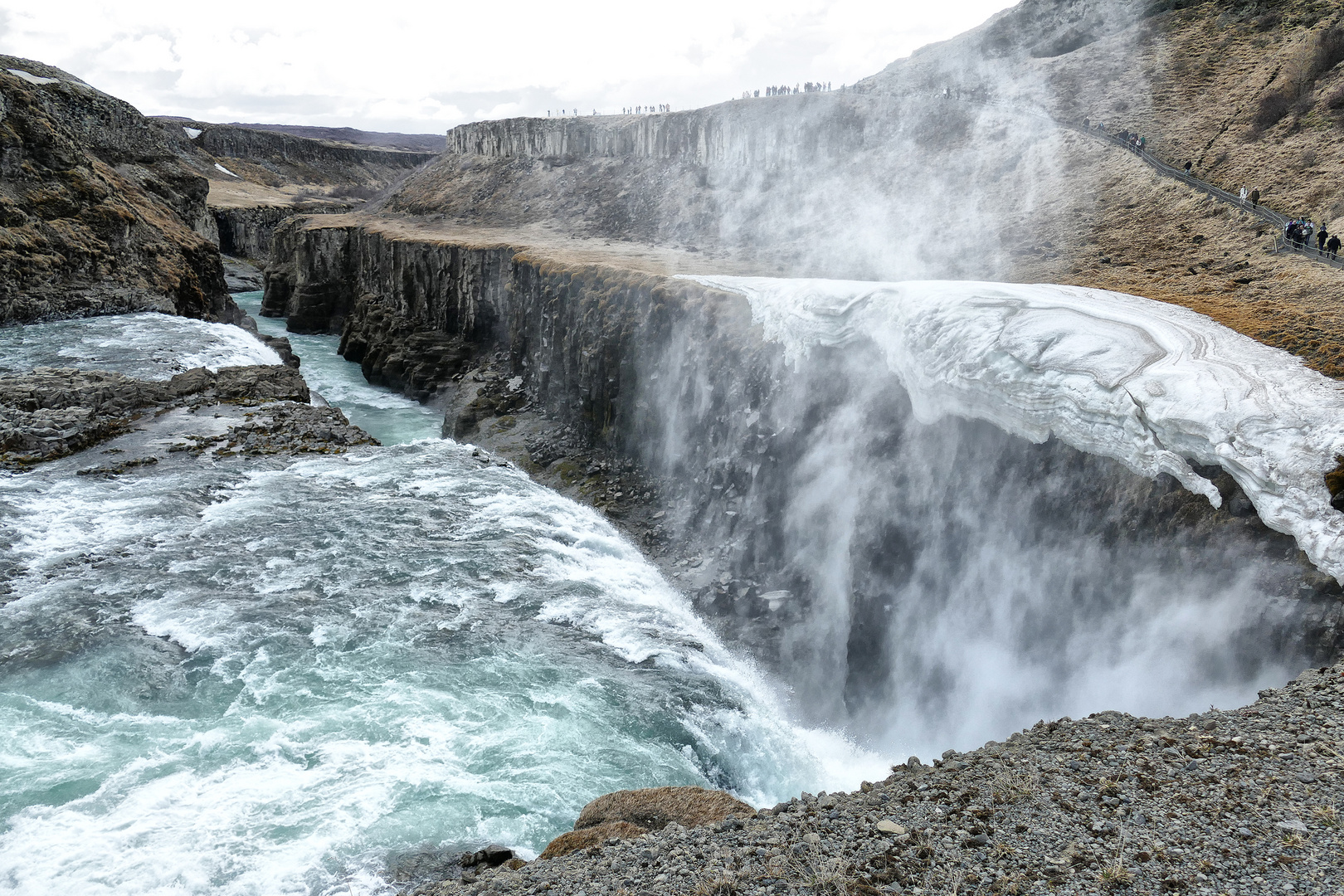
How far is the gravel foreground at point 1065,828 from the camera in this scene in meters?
7.02

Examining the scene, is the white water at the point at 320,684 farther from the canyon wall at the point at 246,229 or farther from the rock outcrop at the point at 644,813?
the canyon wall at the point at 246,229

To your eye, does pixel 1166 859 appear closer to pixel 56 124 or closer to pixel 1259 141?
pixel 1259 141

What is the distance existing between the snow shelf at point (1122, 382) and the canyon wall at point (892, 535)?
53 cm

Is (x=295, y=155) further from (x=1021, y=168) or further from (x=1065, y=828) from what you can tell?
(x=1065, y=828)

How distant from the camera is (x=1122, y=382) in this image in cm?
1480

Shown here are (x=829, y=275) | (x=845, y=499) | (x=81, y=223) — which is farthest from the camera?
(x=81, y=223)

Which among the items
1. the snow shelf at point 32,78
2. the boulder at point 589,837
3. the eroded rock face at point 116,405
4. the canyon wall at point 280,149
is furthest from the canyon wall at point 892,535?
the canyon wall at point 280,149

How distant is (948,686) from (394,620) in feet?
40.8

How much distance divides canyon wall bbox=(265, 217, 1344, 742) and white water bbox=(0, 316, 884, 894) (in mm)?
2341

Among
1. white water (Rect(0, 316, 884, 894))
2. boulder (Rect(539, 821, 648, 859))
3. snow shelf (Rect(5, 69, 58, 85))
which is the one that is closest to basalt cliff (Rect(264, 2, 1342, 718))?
white water (Rect(0, 316, 884, 894))

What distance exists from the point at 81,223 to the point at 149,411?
68.4 feet

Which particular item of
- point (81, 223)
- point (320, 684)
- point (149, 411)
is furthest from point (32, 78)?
point (320, 684)

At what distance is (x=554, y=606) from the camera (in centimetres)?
1897

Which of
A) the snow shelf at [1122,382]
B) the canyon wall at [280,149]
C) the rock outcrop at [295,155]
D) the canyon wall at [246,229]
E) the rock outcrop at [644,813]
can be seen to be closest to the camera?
the rock outcrop at [644,813]
